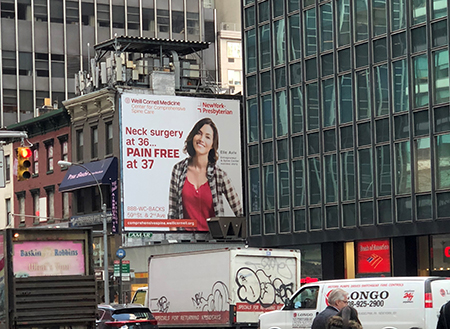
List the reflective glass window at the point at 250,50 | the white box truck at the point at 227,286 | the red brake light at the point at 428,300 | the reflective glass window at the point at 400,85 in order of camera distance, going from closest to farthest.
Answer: the red brake light at the point at 428,300, the white box truck at the point at 227,286, the reflective glass window at the point at 400,85, the reflective glass window at the point at 250,50

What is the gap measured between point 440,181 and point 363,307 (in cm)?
1729

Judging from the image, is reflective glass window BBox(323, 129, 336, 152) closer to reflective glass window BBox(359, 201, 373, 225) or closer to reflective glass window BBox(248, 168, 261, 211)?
reflective glass window BBox(359, 201, 373, 225)

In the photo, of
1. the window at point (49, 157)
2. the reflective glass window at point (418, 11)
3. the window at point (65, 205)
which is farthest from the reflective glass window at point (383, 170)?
the window at point (49, 157)

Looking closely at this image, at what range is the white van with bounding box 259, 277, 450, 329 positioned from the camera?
2181 cm

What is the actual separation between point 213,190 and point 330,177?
14.2m

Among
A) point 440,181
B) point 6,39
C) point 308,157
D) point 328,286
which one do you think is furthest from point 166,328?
point 6,39

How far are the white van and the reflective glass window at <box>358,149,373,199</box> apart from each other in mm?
18410

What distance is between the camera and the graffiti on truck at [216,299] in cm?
2988

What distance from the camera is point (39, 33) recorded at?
81625 mm

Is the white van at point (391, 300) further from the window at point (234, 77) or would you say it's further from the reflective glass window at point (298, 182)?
the window at point (234, 77)

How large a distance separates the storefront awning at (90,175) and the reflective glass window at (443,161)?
2218 centimetres

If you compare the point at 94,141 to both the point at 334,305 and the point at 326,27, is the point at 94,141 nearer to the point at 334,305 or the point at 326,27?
the point at 326,27

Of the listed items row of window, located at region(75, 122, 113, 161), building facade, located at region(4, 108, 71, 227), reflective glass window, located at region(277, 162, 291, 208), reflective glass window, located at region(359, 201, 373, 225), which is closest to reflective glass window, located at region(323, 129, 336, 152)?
reflective glass window, located at region(277, 162, 291, 208)

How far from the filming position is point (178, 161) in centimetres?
5738
